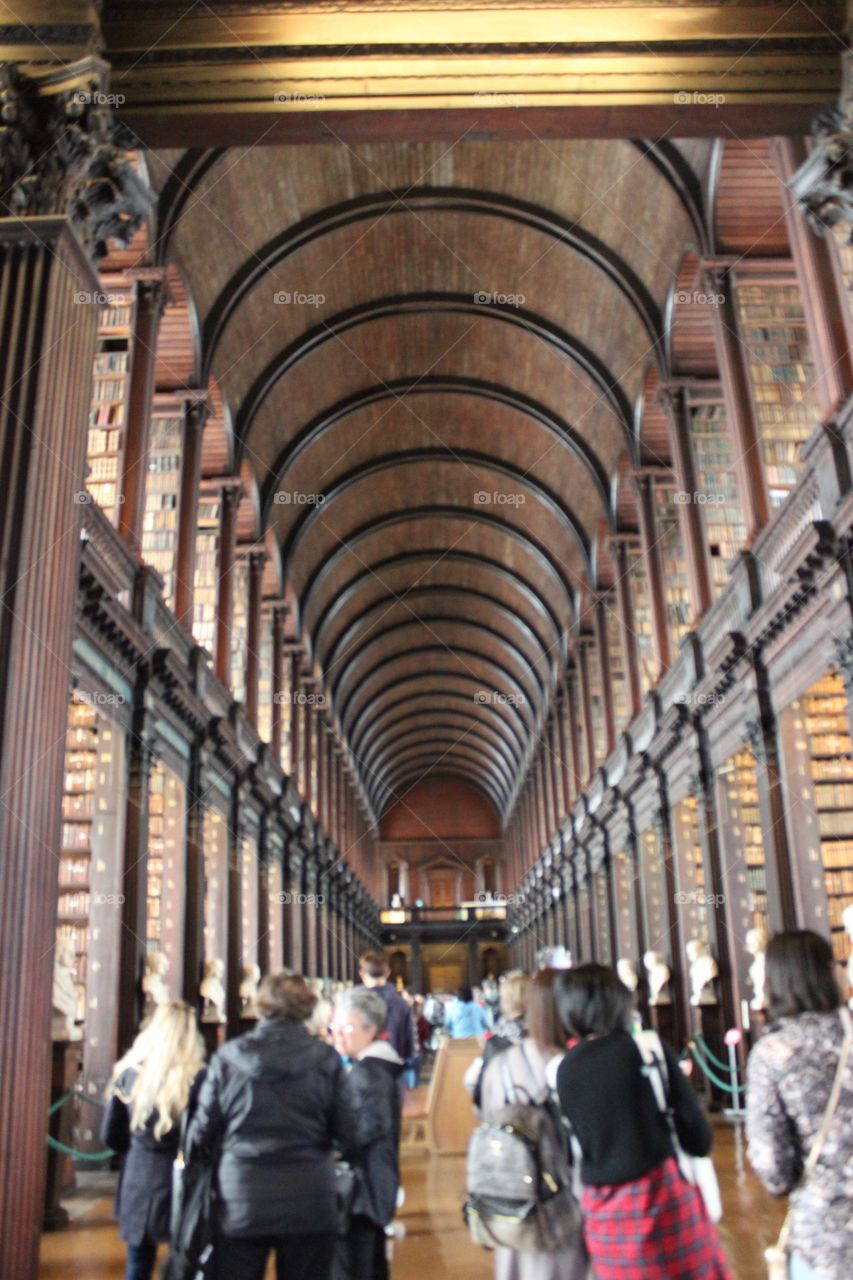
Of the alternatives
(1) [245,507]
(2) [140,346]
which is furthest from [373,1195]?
(1) [245,507]

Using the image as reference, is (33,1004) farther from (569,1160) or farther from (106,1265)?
(569,1160)

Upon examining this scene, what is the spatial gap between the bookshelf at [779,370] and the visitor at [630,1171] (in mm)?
8147

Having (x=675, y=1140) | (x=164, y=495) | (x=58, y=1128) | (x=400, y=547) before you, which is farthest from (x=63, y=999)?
(x=400, y=547)

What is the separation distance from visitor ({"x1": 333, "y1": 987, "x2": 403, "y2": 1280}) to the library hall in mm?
18

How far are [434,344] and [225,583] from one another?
5.71 m

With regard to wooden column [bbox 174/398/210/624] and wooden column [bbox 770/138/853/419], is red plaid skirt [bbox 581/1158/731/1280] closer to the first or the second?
wooden column [bbox 770/138/853/419]

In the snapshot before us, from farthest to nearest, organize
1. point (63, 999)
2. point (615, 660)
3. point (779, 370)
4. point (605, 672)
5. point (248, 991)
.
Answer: point (615, 660)
point (605, 672)
point (248, 991)
point (779, 370)
point (63, 999)

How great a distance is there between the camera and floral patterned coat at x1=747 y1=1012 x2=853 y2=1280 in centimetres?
203

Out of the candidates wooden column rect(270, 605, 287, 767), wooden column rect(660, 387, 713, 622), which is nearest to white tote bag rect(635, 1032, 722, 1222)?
wooden column rect(660, 387, 713, 622)

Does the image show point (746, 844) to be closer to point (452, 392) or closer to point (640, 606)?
point (640, 606)

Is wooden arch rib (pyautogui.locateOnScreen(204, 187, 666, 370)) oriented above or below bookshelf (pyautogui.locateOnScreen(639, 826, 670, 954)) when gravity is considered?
above

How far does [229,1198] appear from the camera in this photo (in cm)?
255

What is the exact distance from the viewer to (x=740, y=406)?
9789mm

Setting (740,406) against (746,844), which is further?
(746,844)
